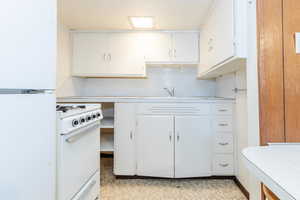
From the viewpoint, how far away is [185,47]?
110 inches

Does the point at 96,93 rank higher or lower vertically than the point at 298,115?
higher

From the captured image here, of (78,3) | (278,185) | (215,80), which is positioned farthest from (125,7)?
(278,185)

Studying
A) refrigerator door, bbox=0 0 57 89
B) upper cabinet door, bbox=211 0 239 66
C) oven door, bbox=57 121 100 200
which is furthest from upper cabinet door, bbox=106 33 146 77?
refrigerator door, bbox=0 0 57 89

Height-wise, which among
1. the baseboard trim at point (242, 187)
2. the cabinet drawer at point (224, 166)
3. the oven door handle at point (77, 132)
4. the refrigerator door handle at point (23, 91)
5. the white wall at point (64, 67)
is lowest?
the baseboard trim at point (242, 187)

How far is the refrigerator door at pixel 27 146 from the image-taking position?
0.69m

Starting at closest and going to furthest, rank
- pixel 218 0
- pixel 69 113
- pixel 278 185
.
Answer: pixel 278 185 → pixel 69 113 → pixel 218 0

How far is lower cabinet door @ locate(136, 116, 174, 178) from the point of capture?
2.27m

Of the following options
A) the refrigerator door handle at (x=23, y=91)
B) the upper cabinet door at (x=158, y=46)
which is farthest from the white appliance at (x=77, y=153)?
the upper cabinet door at (x=158, y=46)

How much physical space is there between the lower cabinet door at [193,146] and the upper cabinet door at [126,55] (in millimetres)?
1033

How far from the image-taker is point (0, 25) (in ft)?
2.18

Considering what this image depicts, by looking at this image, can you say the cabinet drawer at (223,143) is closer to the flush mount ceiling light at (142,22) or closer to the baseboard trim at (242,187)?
the baseboard trim at (242,187)

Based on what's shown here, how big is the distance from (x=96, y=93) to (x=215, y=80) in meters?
1.99

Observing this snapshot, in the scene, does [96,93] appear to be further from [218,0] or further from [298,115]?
[298,115]

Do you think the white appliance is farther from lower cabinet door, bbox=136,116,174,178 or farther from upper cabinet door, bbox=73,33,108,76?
upper cabinet door, bbox=73,33,108,76
